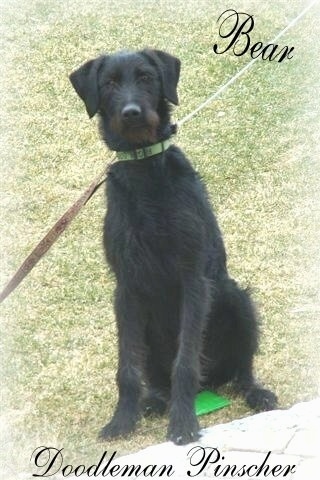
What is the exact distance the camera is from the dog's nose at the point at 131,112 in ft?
15.7

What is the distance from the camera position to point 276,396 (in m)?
5.46

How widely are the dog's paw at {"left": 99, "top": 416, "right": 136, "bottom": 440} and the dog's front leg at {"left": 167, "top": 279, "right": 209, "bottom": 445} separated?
0.85 feet

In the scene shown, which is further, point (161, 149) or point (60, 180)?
point (60, 180)

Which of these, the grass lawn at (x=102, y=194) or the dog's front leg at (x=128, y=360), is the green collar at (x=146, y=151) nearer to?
the dog's front leg at (x=128, y=360)

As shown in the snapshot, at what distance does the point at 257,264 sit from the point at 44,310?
1.68m

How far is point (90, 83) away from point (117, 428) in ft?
5.75

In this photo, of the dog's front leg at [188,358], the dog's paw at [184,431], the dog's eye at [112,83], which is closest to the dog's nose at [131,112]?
the dog's eye at [112,83]

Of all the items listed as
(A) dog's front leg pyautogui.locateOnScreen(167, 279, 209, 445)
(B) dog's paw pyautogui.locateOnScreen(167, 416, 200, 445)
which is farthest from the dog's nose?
(B) dog's paw pyautogui.locateOnScreen(167, 416, 200, 445)

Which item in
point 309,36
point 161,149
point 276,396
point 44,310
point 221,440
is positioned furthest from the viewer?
point 309,36

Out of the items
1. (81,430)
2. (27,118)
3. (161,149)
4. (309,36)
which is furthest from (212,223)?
(309,36)

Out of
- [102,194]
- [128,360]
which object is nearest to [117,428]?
[128,360]

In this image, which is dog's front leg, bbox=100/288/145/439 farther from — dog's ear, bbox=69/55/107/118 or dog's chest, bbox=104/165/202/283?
dog's ear, bbox=69/55/107/118

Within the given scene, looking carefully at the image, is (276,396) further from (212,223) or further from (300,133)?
(300,133)

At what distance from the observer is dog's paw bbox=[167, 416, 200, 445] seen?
4727mm
